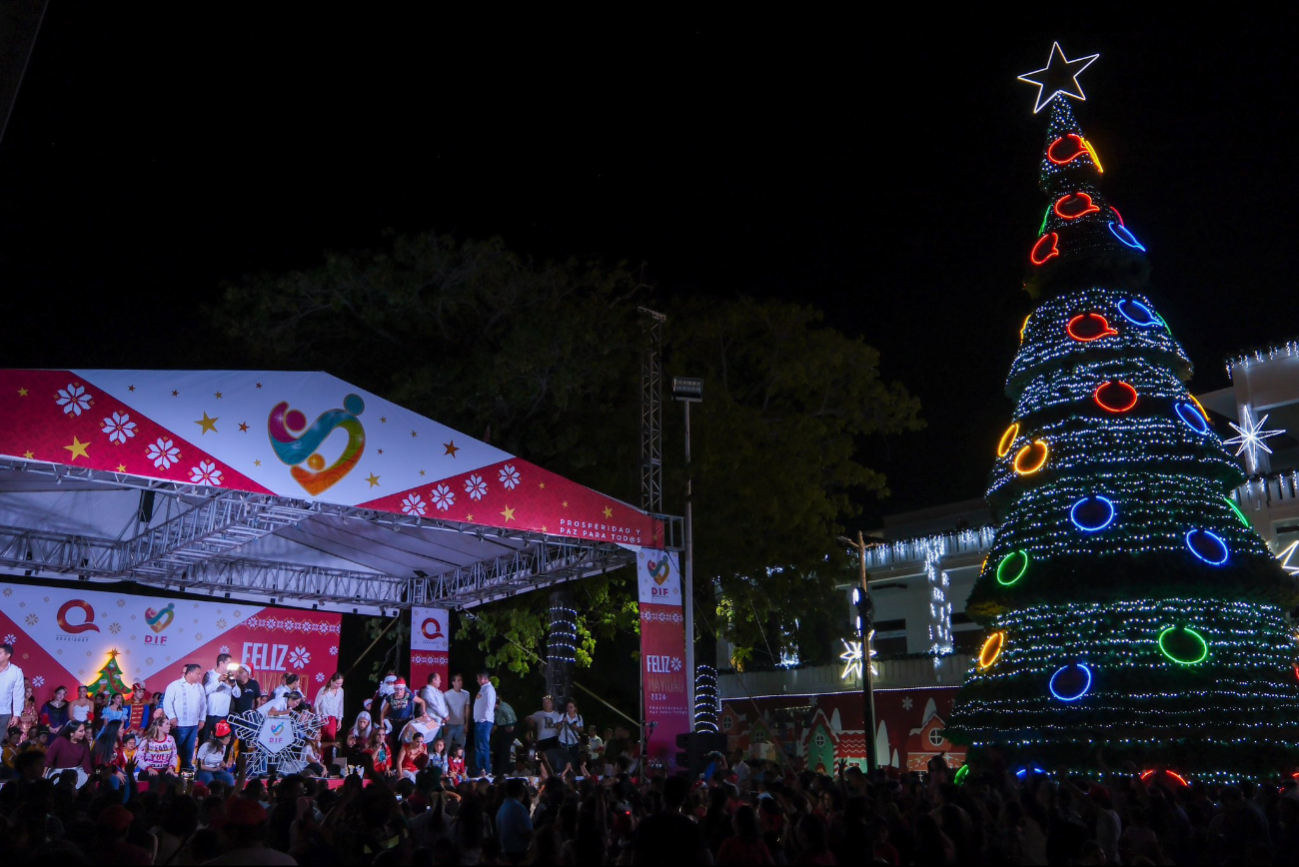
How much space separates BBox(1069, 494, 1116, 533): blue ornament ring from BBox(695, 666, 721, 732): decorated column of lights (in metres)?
11.1

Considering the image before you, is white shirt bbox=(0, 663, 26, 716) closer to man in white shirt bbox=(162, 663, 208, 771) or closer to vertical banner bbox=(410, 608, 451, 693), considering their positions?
man in white shirt bbox=(162, 663, 208, 771)

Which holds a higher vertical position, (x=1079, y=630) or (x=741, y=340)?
(x=741, y=340)

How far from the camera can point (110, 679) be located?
64.2 feet

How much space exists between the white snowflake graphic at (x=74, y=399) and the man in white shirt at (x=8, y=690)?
5460mm

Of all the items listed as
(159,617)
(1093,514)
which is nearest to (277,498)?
(159,617)

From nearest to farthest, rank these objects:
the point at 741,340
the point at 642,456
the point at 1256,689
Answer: the point at 1256,689 → the point at 642,456 → the point at 741,340

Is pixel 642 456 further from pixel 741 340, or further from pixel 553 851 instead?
pixel 553 851

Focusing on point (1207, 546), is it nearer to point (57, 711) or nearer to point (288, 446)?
point (288, 446)

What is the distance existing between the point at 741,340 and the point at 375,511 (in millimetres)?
11474

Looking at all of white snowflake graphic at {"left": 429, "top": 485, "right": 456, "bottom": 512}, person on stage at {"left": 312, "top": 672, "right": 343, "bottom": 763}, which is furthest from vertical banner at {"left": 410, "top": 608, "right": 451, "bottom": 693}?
white snowflake graphic at {"left": 429, "top": 485, "right": 456, "bottom": 512}

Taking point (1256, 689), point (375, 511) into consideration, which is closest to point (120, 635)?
point (375, 511)

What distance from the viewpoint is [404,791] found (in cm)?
908

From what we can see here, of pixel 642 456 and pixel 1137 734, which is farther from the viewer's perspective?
pixel 642 456

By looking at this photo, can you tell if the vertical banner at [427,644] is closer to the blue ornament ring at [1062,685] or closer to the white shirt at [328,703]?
the white shirt at [328,703]
